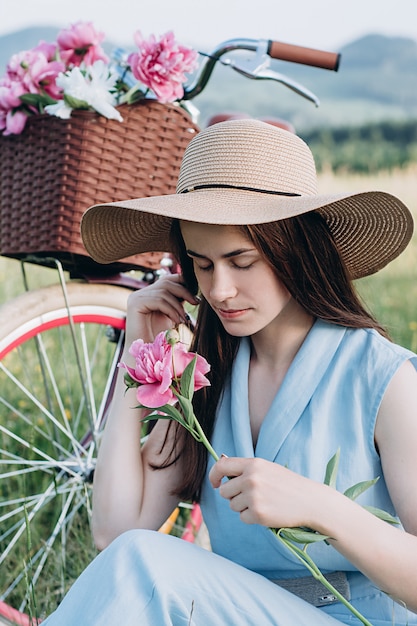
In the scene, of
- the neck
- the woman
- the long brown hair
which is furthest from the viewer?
the neck

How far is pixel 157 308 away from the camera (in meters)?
2.10

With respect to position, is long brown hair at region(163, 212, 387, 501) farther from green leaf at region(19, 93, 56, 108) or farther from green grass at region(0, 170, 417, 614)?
green leaf at region(19, 93, 56, 108)

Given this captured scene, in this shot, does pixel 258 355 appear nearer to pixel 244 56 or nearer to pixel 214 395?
pixel 214 395

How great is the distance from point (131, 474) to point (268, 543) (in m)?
0.39

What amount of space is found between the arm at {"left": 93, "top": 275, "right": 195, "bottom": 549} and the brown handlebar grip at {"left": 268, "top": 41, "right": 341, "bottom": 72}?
78 cm

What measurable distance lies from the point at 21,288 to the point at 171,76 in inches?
141

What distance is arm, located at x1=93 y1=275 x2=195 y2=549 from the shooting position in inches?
79.3

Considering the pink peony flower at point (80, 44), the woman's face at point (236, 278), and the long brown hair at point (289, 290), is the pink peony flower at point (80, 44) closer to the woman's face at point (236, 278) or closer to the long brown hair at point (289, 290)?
the long brown hair at point (289, 290)

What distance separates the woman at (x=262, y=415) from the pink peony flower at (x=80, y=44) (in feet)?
1.76

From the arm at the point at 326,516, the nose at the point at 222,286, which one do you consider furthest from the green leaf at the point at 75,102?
the arm at the point at 326,516

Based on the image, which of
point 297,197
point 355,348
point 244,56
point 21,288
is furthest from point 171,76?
point 21,288

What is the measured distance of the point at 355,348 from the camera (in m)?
1.80

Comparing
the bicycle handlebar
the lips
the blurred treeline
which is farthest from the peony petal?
the blurred treeline

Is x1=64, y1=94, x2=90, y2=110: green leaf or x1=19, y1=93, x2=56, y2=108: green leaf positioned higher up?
x1=64, y1=94, x2=90, y2=110: green leaf
